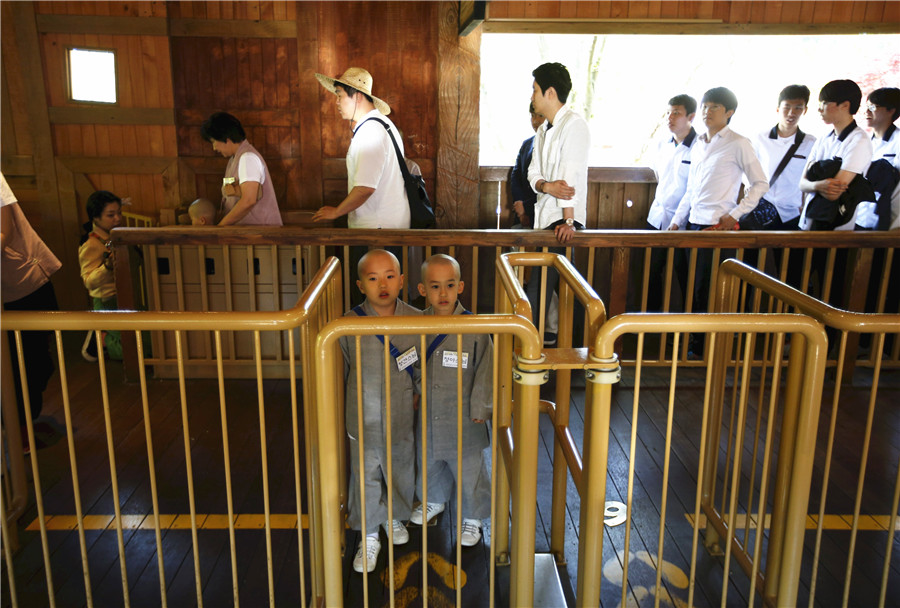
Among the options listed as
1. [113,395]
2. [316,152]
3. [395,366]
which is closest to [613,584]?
[395,366]

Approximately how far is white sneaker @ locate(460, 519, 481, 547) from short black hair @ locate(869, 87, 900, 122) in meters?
4.21

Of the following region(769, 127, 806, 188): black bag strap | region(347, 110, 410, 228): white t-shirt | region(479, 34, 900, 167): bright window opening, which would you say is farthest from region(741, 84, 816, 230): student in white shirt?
region(347, 110, 410, 228): white t-shirt

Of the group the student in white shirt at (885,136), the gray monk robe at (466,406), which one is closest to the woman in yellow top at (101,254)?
the gray monk robe at (466,406)

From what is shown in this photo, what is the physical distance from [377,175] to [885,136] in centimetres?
369

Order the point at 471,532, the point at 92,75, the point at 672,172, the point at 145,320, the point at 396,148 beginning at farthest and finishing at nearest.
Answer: the point at 92,75 < the point at 672,172 < the point at 396,148 < the point at 471,532 < the point at 145,320

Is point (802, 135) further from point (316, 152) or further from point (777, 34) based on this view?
point (316, 152)

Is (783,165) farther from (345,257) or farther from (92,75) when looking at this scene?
(92,75)

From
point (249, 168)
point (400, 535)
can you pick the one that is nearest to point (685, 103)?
point (249, 168)

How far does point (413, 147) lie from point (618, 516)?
3.96 metres

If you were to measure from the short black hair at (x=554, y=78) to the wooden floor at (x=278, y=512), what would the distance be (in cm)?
195

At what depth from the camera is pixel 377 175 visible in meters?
4.21

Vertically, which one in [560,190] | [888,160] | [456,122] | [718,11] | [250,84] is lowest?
[560,190]

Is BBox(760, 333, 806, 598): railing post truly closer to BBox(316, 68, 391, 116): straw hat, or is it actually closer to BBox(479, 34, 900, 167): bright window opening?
BBox(316, 68, 391, 116): straw hat

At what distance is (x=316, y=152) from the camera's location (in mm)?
5965
